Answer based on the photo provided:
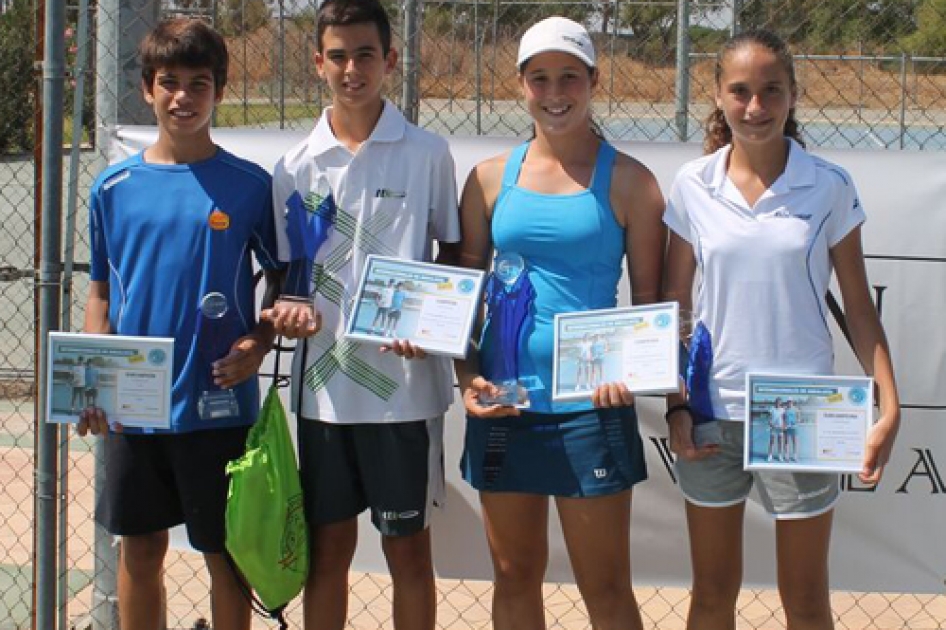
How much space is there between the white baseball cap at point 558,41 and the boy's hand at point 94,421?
1.46 metres

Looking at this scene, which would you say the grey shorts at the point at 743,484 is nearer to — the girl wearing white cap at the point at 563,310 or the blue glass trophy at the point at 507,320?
the girl wearing white cap at the point at 563,310

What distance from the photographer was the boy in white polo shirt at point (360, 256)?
3.66 m

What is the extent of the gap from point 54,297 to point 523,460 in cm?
164

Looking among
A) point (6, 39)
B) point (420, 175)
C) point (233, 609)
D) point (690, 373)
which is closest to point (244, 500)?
point (233, 609)

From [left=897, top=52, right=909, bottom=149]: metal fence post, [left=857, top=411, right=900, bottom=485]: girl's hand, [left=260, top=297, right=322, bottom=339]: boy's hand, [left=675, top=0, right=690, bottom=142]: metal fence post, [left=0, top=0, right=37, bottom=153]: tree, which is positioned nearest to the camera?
[left=857, top=411, right=900, bottom=485]: girl's hand

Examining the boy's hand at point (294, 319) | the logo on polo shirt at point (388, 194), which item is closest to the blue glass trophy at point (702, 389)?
the logo on polo shirt at point (388, 194)

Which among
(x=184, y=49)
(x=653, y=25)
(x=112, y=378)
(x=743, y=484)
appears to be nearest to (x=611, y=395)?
(x=743, y=484)

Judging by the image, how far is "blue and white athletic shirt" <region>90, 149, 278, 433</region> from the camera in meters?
3.68

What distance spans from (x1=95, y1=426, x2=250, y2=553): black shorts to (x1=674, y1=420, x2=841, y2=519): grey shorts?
127 cm

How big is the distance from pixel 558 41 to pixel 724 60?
0.42 meters

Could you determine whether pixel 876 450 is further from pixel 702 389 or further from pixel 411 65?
pixel 411 65

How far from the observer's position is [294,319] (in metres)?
3.57

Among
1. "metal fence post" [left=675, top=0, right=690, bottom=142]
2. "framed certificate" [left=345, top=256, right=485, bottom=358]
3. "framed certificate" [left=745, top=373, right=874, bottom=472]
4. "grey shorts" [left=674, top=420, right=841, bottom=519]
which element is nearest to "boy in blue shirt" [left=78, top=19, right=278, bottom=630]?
"framed certificate" [left=345, top=256, right=485, bottom=358]

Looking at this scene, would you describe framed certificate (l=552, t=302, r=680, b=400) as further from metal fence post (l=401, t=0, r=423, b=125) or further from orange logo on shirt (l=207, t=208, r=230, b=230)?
metal fence post (l=401, t=0, r=423, b=125)
